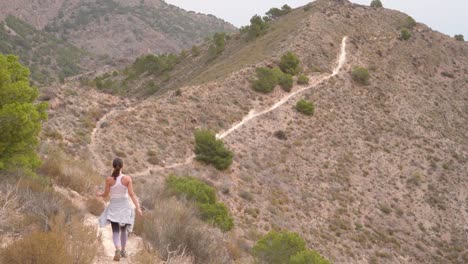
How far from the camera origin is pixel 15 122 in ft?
38.1

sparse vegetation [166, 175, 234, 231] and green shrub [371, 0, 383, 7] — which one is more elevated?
green shrub [371, 0, 383, 7]

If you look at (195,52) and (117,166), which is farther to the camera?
(195,52)

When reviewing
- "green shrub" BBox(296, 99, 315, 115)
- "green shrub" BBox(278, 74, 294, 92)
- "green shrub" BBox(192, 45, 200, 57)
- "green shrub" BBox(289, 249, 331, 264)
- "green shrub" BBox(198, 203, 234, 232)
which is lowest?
"green shrub" BBox(198, 203, 234, 232)

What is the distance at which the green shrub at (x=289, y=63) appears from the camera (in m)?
46.5

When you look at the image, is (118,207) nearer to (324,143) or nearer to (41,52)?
(324,143)

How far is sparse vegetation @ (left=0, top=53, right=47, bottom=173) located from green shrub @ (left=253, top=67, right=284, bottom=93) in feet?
100

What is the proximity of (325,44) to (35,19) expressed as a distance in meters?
115

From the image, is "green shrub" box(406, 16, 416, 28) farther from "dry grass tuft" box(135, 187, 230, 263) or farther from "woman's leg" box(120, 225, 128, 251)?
"woman's leg" box(120, 225, 128, 251)

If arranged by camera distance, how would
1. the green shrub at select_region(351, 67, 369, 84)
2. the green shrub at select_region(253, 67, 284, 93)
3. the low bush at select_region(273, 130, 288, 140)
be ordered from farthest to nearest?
1. the green shrub at select_region(351, 67, 369, 84)
2. the green shrub at select_region(253, 67, 284, 93)
3. the low bush at select_region(273, 130, 288, 140)

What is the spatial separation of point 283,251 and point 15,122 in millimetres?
9585

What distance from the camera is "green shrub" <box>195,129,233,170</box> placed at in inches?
1162

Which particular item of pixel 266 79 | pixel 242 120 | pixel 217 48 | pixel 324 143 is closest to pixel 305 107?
pixel 324 143

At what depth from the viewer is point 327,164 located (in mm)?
35250

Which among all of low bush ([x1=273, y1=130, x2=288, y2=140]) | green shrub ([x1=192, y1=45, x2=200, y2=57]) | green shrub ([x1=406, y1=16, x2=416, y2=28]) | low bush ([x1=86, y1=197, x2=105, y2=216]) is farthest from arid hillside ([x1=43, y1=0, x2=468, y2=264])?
green shrub ([x1=192, y1=45, x2=200, y2=57])
